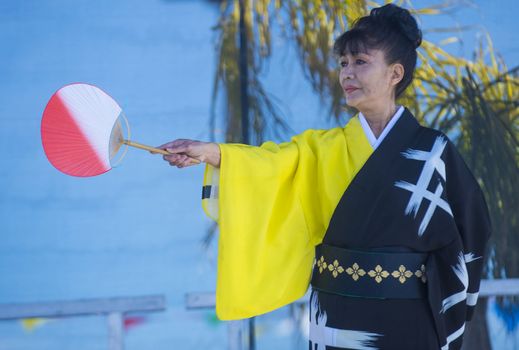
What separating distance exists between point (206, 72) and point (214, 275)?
30.6 inches

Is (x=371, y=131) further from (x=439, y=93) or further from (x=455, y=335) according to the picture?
(x=439, y=93)

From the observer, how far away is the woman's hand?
1800mm

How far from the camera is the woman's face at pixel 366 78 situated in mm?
2039

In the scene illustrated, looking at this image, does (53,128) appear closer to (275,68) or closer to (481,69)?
(275,68)

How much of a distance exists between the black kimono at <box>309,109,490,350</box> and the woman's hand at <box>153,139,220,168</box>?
38 cm

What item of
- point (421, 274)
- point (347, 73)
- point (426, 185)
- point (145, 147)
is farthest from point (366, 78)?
point (145, 147)

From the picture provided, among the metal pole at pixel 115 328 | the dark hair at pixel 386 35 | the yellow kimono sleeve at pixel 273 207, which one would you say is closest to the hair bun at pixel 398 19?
the dark hair at pixel 386 35

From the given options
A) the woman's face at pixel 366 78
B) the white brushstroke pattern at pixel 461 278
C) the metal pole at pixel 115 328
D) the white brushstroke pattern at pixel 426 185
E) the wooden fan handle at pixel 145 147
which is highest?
the woman's face at pixel 366 78

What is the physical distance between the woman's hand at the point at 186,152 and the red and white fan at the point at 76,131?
4.3 inches

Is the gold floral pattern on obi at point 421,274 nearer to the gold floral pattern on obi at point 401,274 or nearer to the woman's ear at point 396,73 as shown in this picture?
the gold floral pattern on obi at point 401,274

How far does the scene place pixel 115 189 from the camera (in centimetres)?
285

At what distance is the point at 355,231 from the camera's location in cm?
195

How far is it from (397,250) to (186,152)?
1.96ft

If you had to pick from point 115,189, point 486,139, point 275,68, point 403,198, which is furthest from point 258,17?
point 403,198
